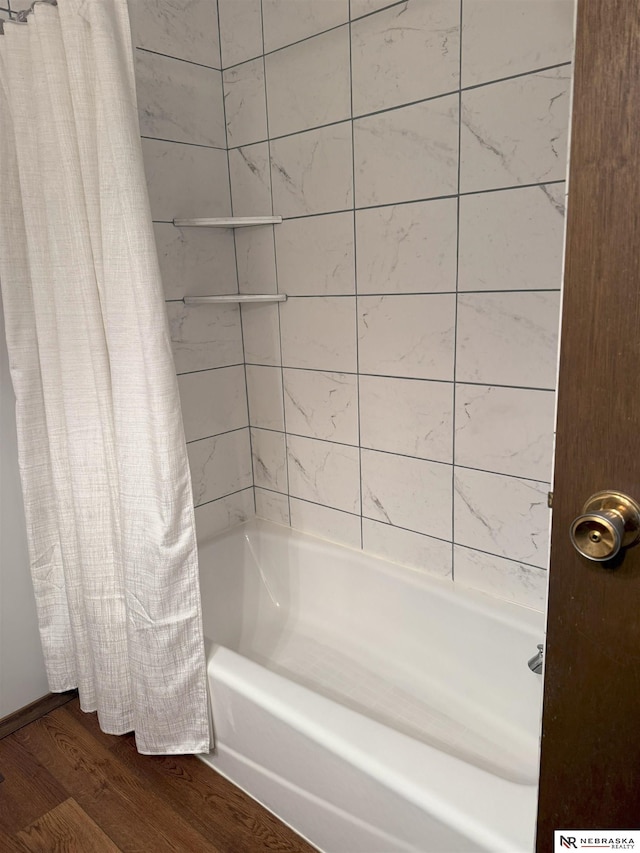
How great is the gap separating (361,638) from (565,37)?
69.7 inches

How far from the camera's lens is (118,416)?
1.47 metres

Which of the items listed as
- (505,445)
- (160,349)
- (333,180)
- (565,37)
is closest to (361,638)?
(505,445)

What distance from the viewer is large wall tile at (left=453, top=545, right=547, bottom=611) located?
166cm

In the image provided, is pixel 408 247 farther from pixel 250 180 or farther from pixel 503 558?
pixel 503 558

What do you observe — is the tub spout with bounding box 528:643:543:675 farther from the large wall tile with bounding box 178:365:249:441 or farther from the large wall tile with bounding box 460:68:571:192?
the large wall tile with bounding box 178:365:249:441

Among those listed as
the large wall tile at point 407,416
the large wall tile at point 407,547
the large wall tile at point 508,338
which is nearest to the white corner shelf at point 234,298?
the large wall tile at point 407,416

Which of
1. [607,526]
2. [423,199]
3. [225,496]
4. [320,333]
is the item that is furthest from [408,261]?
[607,526]

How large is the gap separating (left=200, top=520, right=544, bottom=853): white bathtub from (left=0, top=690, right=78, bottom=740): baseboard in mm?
509

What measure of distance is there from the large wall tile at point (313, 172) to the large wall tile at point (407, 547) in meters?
1.02

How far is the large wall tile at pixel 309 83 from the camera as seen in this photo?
1722 mm

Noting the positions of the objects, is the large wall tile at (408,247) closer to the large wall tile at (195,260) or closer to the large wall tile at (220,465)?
the large wall tile at (195,260)

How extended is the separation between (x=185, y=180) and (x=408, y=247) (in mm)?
793

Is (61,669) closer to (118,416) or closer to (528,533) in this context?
(118,416)

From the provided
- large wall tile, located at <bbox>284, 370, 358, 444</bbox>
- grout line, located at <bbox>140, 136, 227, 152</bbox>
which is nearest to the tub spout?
large wall tile, located at <bbox>284, 370, 358, 444</bbox>
